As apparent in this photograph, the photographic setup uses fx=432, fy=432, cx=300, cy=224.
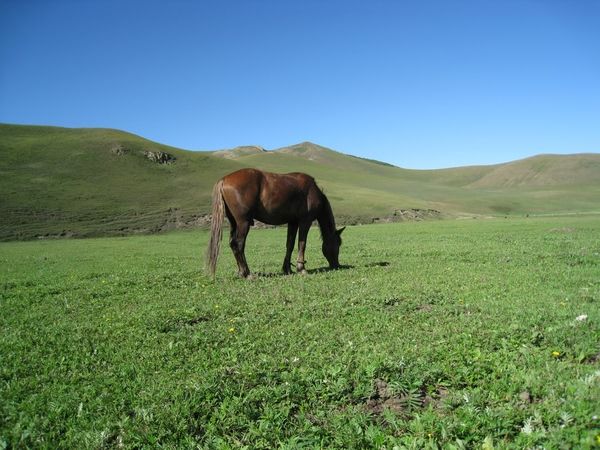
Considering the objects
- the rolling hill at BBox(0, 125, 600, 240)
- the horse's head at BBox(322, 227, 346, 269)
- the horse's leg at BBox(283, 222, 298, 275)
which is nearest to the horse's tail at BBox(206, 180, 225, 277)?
the horse's leg at BBox(283, 222, 298, 275)

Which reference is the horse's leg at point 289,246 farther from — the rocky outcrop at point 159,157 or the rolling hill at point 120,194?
the rocky outcrop at point 159,157

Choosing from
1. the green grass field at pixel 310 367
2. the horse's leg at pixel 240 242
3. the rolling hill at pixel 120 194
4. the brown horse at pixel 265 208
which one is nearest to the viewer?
the green grass field at pixel 310 367

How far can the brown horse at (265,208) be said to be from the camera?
38.4 feet

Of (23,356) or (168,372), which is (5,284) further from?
(168,372)

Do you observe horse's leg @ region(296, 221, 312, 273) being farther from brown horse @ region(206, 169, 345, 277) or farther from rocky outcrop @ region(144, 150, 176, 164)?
rocky outcrop @ region(144, 150, 176, 164)

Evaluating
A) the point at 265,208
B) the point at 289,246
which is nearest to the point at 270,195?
the point at 265,208

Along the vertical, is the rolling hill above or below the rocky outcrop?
below

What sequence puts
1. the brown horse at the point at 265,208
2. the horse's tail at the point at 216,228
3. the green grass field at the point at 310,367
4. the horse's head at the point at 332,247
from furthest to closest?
the horse's head at the point at 332,247
the brown horse at the point at 265,208
the horse's tail at the point at 216,228
the green grass field at the point at 310,367

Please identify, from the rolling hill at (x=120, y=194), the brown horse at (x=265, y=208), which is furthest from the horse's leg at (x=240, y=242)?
the rolling hill at (x=120, y=194)

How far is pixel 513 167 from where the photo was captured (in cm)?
15512

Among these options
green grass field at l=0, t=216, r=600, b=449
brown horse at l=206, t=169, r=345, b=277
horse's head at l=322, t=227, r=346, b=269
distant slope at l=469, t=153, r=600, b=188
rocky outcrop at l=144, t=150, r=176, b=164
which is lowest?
green grass field at l=0, t=216, r=600, b=449

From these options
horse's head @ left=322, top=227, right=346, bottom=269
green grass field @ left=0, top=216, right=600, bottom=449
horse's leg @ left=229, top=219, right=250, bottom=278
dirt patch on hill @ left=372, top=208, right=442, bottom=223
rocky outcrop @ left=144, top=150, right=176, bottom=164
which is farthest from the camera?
rocky outcrop @ left=144, top=150, right=176, bottom=164

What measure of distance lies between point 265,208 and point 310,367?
7179mm

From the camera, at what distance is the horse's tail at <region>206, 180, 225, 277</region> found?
455 inches
